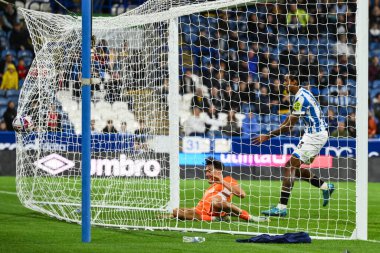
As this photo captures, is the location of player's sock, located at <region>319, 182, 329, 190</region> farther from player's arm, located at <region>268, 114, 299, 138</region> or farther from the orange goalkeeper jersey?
the orange goalkeeper jersey

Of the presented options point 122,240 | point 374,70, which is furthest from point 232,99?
point 122,240

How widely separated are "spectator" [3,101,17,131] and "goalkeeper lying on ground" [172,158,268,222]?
42.9 ft

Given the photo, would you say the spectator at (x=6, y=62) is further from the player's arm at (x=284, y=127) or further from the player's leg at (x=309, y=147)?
the player's arm at (x=284, y=127)

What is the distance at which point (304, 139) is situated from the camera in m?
14.0

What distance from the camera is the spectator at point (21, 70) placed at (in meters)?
27.1

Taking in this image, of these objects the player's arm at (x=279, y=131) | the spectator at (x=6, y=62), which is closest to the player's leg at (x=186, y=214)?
the player's arm at (x=279, y=131)

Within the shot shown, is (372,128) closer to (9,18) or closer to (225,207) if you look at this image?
(9,18)

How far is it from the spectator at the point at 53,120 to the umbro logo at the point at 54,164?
539 mm

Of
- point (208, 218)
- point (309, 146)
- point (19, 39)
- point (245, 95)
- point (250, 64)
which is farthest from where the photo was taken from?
point (19, 39)

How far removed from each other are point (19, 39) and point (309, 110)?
16.3 meters

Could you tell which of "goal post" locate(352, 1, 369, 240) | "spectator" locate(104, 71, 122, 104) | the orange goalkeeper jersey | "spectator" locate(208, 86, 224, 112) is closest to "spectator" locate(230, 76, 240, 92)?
"spectator" locate(208, 86, 224, 112)

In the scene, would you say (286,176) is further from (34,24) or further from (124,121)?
(34,24)

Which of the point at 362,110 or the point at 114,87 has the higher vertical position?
the point at 114,87

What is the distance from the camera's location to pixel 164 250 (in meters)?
9.66
